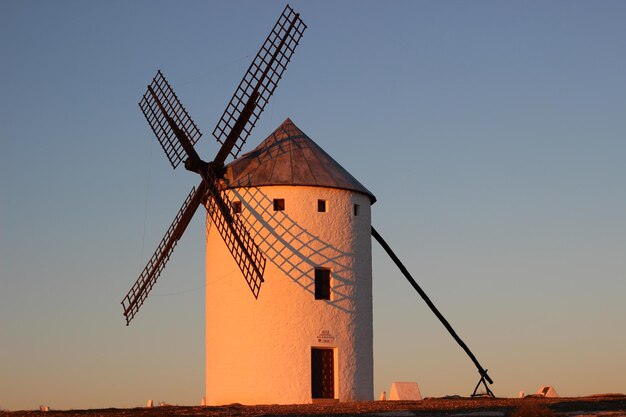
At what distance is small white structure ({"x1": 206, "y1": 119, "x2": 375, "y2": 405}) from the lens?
3166 cm

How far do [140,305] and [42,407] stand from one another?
490cm

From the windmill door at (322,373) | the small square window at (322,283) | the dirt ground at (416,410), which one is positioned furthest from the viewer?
the small square window at (322,283)

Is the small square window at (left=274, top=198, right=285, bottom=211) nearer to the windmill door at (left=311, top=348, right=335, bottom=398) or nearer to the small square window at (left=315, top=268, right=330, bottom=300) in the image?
the small square window at (left=315, top=268, right=330, bottom=300)

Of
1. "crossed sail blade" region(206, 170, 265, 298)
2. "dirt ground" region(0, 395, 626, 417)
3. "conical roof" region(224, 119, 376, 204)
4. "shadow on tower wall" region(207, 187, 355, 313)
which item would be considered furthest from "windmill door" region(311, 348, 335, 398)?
"conical roof" region(224, 119, 376, 204)

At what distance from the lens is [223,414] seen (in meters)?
26.1

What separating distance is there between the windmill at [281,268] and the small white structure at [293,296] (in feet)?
0.09

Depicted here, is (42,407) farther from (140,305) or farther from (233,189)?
(233,189)

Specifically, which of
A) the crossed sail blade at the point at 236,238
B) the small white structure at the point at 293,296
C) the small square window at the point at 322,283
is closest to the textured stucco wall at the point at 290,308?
the small white structure at the point at 293,296

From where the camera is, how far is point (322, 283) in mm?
32344

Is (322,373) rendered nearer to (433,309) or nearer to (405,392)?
(405,392)

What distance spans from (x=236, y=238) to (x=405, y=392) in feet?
19.6

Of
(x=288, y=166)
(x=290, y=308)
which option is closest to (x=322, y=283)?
(x=290, y=308)

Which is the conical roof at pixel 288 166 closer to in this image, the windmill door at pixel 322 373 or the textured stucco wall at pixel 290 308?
the textured stucco wall at pixel 290 308

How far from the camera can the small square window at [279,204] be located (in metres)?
32.3
